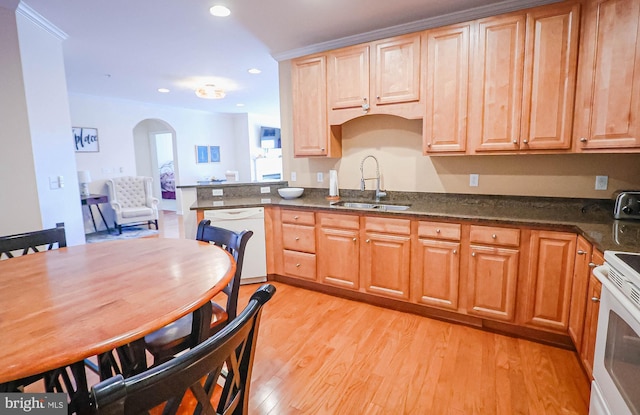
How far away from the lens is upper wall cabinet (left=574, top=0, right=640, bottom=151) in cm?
200

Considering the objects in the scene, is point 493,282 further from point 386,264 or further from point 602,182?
point 602,182

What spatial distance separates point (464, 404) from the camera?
5.82ft

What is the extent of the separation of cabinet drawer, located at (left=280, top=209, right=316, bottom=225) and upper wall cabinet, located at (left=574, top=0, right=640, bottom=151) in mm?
2194

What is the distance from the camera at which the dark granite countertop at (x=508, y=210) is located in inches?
75.5

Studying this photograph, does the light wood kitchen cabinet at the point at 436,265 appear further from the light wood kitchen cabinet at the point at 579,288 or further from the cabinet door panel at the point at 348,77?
the cabinet door panel at the point at 348,77

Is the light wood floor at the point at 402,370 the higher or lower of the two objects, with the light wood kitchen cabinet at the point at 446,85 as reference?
lower

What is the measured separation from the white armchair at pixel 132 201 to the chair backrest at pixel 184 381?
20.3 feet

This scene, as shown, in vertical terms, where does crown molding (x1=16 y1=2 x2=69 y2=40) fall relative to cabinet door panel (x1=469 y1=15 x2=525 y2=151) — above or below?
above

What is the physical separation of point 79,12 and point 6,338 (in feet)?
9.06

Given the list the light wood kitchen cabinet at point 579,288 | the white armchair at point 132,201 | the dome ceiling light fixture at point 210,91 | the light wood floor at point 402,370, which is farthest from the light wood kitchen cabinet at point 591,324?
the white armchair at point 132,201

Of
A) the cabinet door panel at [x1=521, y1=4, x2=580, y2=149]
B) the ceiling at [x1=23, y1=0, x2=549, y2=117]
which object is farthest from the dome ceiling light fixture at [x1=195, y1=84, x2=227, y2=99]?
the cabinet door panel at [x1=521, y1=4, x2=580, y2=149]

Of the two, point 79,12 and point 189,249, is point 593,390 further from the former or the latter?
point 79,12

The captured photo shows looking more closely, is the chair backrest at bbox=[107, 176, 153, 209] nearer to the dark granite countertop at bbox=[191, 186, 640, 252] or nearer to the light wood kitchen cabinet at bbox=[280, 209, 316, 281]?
the dark granite countertop at bbox=[191, 186, 640, 252]

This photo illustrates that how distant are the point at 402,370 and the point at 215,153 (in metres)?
7.70
